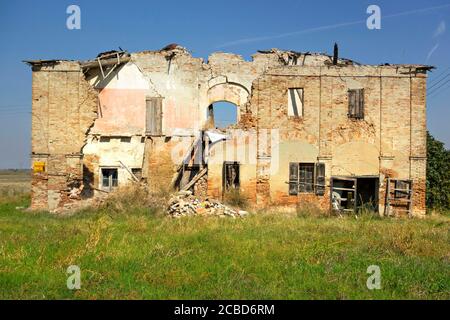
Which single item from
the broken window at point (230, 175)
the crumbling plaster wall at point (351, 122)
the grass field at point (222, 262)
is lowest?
the grass field at point (222, 262)

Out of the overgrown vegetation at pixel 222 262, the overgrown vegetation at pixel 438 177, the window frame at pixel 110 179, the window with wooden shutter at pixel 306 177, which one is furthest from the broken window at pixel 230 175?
the overgrown vegetation at pixel 438 177

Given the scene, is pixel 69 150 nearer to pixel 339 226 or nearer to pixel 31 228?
pixel 31 228

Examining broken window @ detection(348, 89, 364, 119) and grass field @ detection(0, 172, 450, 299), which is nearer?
grass field @ detection(0, 172, 450, 299)

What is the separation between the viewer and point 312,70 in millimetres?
18094

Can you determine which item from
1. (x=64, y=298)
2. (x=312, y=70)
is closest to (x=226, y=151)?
(x=312, y=70)

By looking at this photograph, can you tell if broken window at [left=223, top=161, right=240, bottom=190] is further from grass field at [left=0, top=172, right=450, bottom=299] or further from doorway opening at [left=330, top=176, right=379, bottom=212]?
grass field at [left=0, top=172, right=450, bottom=299]

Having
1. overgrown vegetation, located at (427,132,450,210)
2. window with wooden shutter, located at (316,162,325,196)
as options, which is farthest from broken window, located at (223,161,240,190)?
overgrown vegetation, located at (427,132,450,210)

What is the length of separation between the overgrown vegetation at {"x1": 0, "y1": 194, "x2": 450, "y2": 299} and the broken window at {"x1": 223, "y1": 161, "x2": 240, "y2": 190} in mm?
6531

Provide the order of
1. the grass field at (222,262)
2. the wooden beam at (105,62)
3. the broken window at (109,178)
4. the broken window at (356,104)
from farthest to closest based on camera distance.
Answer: the broken window at (109,178)
the wooden beam at (105,62)
the broken window at (356,104)
the grass field at (222,262)

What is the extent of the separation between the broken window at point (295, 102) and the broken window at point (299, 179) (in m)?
2.97

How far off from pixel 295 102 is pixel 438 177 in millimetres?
8052

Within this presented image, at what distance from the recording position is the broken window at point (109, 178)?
63.5 ft

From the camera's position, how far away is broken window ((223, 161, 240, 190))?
17.9 m

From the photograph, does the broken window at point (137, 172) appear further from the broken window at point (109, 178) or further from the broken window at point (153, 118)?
the broken window at point (153, 118)
